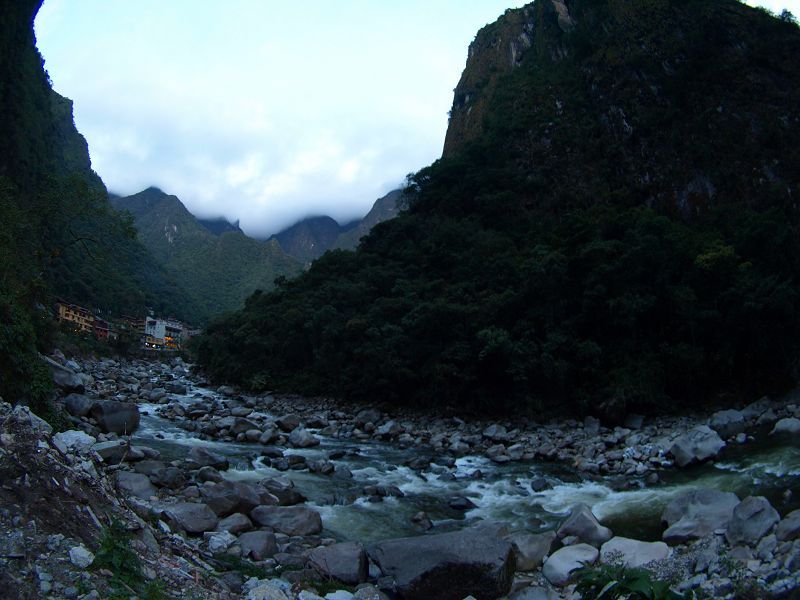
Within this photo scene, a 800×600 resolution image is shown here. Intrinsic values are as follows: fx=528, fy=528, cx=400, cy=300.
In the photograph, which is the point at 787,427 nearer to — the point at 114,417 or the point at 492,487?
the point at 492,487

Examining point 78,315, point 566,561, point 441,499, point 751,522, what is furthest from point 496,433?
point 78,315

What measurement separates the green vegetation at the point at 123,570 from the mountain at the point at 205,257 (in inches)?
3225

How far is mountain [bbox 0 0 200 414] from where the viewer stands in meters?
9.91

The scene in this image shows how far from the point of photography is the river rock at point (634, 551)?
6.73 metres

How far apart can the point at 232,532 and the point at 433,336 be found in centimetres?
1611

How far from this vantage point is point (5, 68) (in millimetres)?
30172

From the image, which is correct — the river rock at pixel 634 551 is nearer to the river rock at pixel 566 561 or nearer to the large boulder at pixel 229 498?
the river rock at pixel 566 561

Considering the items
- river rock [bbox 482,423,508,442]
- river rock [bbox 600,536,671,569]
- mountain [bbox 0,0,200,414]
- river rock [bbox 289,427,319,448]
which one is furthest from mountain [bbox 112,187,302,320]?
river rock [bbox 600,536,671,569]

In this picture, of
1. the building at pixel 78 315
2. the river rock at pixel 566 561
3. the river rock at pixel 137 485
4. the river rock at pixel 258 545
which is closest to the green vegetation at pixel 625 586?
the river rock at pixel 566 561

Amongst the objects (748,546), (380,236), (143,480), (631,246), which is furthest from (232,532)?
(380,236)

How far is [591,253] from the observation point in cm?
2002

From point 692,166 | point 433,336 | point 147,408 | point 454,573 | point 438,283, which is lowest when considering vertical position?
point 147,408

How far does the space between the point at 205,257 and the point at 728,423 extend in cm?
10493

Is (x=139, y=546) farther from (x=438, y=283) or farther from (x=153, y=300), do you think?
(x=153, y=300)
